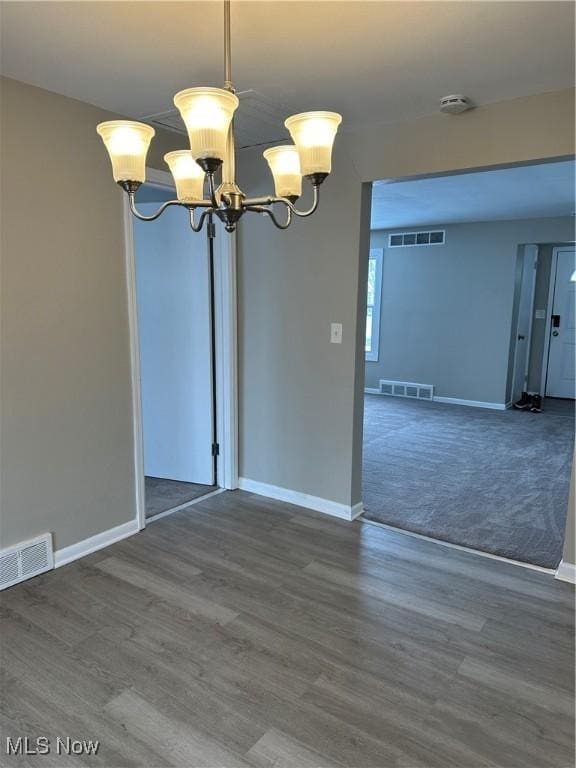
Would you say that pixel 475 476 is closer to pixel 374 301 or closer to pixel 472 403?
pixel 472 403

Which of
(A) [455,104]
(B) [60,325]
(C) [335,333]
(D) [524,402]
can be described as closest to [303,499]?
(C) [335,333]

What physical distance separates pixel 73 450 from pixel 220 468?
128 centimetres

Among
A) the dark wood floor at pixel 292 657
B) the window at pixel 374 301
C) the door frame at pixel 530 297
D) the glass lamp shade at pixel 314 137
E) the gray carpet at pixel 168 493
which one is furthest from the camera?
the window at pixel 374 301

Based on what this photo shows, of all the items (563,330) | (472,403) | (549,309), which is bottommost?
(472,403)

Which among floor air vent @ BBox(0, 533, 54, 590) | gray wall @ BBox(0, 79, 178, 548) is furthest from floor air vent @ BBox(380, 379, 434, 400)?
floor air vent @ BBox(0, 533, 54, 590)

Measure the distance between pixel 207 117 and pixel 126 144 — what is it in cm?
37

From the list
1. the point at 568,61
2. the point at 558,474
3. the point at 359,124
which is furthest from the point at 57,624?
the point at 558,474

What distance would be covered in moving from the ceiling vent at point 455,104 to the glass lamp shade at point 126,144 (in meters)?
1.55

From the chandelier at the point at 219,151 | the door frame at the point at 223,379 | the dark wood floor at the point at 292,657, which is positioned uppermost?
the chandelier at the point at 219,151

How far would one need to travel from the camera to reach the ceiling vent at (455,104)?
94.3 inches

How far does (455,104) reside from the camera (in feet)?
8.00

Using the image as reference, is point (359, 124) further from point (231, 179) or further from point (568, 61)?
point (231, 179)

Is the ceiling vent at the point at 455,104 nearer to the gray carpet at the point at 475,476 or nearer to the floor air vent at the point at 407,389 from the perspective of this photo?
the gray carpet at the point at 475,476

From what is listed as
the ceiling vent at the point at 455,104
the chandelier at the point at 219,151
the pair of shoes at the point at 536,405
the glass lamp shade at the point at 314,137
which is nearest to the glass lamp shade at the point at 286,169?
the chandelier at the point at 219,151
